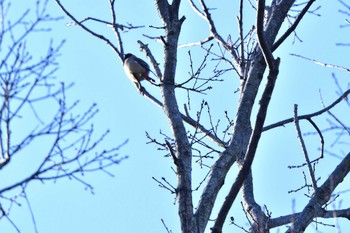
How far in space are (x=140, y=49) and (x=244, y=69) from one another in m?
0.91

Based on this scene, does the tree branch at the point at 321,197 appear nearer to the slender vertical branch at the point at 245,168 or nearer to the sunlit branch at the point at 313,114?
the slender vertical branch at the point at 245,168

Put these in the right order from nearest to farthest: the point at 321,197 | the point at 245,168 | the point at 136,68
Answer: the point at 245,168 < the point at 321,197 < the point at 136,68

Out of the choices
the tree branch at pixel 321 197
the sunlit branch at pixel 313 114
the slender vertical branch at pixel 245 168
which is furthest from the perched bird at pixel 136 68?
the slender vertical branch at pixel 245 168

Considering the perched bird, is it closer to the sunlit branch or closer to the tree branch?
the sunlit branch

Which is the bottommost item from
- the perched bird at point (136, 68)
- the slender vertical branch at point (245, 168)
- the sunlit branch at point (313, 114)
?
the slender vertical branch at point (245, 168)

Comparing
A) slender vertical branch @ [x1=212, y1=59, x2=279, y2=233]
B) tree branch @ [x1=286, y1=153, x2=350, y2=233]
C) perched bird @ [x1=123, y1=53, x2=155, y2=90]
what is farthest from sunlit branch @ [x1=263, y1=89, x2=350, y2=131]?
perched bird @ [x1=123, y1=53, x2=155, y2=90]

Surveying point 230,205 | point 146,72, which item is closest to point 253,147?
point 230,205

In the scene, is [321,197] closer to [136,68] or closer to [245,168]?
[245,168]

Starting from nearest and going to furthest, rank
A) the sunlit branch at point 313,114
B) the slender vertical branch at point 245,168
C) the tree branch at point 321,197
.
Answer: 1. the slender vertical branch at point 245,168
2. the tree branch at point 321,197
3. the sunlit branch at point 313,114

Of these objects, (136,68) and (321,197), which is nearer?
(321,197)

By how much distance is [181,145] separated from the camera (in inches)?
194

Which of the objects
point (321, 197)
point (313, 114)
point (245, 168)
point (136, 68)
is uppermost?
point (136, 68)

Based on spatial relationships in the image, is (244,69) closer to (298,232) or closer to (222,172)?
(222,172)

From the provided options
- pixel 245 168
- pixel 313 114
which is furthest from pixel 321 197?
pixel 313 114
